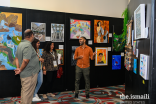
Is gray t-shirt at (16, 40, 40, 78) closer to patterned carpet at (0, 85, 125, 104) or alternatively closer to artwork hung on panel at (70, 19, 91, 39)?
patterned carpet at (0, 85, 125, 104)

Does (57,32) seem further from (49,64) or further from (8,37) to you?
(8,37)

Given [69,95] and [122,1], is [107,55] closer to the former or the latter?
[69,95]

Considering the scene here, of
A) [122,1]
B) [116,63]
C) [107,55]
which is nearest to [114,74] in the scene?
[116,63]

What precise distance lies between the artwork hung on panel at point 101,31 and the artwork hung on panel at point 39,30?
80.2 inches

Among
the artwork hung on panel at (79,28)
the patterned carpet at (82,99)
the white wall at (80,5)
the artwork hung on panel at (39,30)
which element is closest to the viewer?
the patterned carpet at (82,99)

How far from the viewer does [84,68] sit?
4.66 m

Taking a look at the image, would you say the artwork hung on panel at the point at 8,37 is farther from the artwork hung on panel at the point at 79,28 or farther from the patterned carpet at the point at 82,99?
the artwork hung on panel at the point at 79,28

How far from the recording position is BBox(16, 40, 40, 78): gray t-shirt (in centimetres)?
304

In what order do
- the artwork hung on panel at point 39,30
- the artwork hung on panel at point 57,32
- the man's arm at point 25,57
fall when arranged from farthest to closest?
the artwork hung on panel at point 57,32, the artwork hung on panel at point 39,30, the man's arm at point 25,57

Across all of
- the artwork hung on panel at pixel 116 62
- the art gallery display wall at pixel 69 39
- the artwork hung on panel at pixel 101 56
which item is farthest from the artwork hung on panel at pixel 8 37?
the artwork hung on panel at pixel 116 62

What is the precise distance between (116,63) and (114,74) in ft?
1.54

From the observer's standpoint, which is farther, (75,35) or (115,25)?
(115,25)

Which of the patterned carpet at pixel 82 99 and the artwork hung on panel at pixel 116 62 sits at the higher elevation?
the artwork hung on panel at pixel 116 62

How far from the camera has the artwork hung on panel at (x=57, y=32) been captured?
5.36 meters
